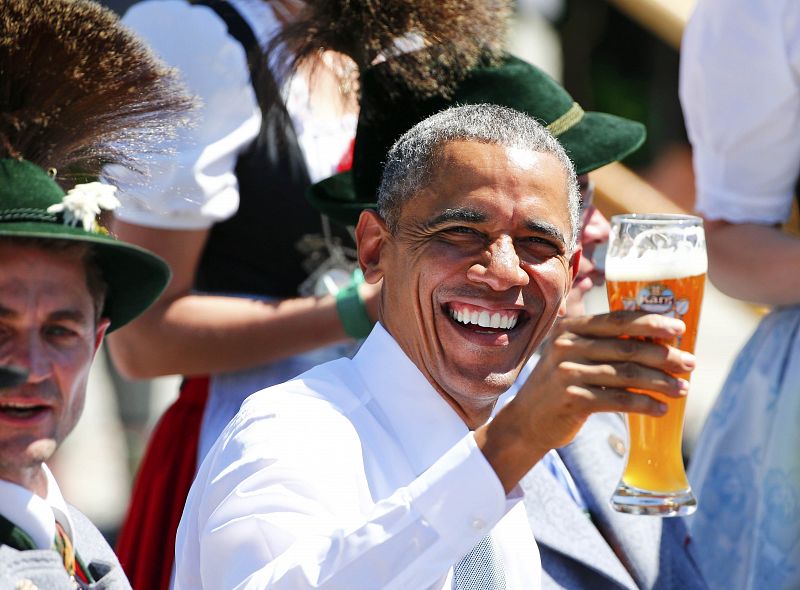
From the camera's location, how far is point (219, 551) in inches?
86.0

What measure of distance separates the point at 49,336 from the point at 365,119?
90 cm

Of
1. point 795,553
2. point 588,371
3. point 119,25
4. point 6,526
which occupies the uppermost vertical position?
point 119,25

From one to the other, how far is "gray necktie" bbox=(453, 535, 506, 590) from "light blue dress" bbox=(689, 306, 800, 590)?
122 cm

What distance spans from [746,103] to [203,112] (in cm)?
139

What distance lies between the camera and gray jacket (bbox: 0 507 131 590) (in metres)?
2.46

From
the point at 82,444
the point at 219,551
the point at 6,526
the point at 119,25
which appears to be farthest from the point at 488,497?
the point at 82,444

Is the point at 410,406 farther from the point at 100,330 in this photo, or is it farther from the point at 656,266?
the point at 100,330

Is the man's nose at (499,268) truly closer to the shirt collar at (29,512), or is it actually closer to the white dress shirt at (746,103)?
the shirt collar at (29,512)

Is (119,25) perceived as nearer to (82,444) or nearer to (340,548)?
(340,548)

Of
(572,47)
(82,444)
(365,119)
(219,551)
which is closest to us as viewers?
(219,551)

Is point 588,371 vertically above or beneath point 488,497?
above

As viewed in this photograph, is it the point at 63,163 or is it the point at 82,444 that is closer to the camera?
the point at 63,163

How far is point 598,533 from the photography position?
317 centimetres

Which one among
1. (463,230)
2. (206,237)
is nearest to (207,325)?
Result: (206,237)
